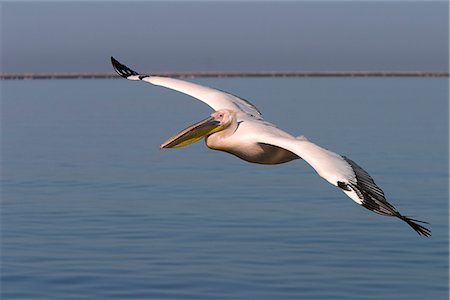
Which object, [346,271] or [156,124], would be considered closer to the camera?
[346,271]

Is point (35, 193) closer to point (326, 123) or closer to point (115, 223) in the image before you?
point (115, 223)

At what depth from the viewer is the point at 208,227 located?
1006 inches

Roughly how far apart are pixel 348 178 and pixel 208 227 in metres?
11.3

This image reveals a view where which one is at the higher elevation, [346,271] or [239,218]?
[239,218]

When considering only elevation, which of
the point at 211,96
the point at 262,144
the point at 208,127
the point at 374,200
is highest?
the point at 211,96

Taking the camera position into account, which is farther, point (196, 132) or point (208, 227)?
point (208, 227)

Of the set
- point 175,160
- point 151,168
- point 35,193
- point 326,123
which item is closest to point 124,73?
point 35,193

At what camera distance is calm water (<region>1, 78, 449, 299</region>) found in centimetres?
2006

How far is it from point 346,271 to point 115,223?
6.93 metres

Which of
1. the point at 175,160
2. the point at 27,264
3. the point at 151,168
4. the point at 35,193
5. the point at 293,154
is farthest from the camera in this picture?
the point at 175,160

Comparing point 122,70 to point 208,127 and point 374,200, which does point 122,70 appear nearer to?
point 208,127

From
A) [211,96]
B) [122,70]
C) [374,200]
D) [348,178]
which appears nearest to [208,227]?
[122,70]

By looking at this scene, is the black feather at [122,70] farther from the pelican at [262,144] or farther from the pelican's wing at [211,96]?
the pelican's wing at [211,96]

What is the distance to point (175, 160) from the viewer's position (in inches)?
1610
